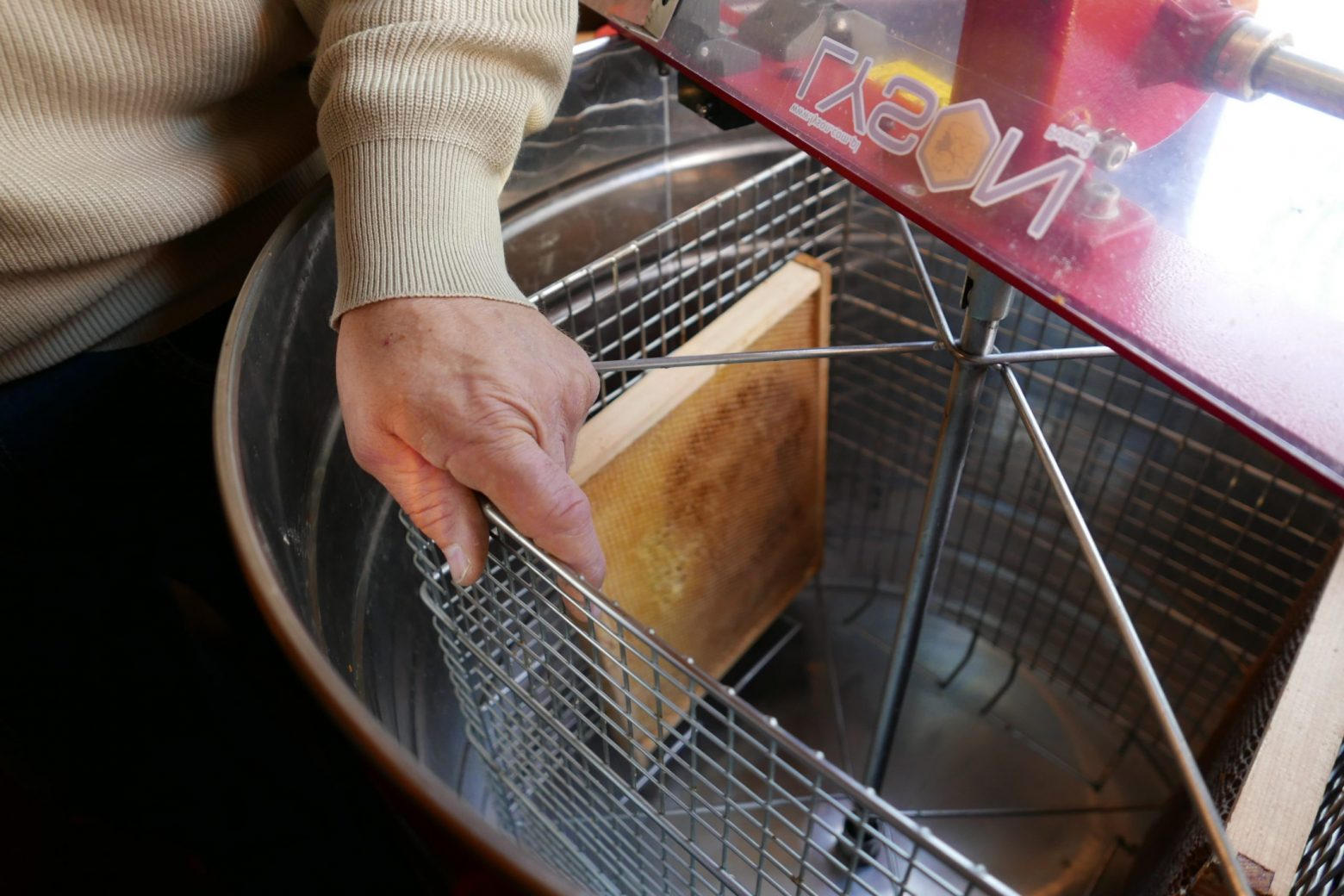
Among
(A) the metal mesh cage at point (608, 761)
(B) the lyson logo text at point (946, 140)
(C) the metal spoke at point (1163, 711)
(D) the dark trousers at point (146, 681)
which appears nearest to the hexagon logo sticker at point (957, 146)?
(B) the lyson logo text at point (946, 140)

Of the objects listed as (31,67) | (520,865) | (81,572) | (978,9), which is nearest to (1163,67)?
(978,9)

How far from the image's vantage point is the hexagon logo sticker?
44 cm

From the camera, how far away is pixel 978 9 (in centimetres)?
49

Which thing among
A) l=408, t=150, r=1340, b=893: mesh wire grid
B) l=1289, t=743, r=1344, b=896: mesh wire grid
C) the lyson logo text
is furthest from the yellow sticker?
l=1289, t=743, r=1344, b=896: mesh wire grid

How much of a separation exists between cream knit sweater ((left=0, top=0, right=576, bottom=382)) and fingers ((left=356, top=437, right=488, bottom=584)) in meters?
0.08

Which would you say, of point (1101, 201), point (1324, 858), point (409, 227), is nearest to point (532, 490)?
point (409, 227)

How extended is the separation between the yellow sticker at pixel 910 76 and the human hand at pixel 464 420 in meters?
0.21

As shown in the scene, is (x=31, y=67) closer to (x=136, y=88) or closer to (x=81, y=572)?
(x=136, y=88)

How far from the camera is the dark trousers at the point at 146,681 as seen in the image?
0.60 m

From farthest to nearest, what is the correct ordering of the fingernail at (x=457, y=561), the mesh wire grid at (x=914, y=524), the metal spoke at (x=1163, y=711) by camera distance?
1. the mesh wire grid at (x=914, y=524)
2. the fingernail at (x=457, y=561)
3. the metal spoke at (x=1163, y=711)

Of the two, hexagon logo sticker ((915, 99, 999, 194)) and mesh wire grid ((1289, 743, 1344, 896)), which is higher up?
hexagon logo sticker ((915, 99, 999, 194))

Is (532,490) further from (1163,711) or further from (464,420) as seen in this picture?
(1163,711)

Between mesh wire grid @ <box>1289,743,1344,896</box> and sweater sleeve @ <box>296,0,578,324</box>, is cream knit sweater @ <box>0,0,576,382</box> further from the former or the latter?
mesh wire grid @ <box>1289,743,1344,896</box>

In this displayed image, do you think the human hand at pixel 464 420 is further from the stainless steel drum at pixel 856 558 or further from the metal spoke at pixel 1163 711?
the metal spoke at pixel 1163 711
